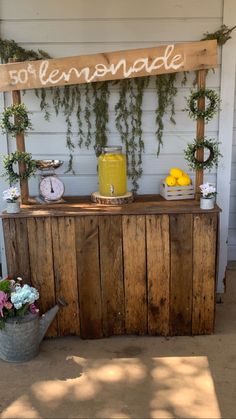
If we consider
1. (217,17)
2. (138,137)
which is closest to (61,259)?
(138,137)

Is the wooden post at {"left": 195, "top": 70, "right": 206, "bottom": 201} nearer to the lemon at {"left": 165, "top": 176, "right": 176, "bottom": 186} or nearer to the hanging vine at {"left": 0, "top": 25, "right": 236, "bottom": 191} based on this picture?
the lemon at {"left": 165, "top": 176, "right": 176, "bottom": 186}

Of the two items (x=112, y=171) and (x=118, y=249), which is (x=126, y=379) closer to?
(x=118, y=249)

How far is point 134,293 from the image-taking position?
9.30ft

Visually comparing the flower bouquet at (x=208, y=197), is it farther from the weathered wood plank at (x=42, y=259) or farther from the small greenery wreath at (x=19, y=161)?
the small greenery wreath at (x=19, y=161)

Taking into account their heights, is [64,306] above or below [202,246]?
below

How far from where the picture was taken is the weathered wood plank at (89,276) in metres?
2.74

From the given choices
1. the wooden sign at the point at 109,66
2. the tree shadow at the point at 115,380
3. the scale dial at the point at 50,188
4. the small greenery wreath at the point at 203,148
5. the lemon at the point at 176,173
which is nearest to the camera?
the tree shadow at the point at 115,380

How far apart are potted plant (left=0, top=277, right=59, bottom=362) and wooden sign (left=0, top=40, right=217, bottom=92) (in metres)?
1.23

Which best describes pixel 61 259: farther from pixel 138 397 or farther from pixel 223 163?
pixel 223 163

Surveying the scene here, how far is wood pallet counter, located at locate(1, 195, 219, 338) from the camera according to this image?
2.73m

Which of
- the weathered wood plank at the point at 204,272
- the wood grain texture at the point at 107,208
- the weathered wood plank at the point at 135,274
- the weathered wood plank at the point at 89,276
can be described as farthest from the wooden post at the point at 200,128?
the weathered wood plank at the point at 89,276

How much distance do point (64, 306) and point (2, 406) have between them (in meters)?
0.74

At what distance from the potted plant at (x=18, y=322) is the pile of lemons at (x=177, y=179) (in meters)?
→ 1.14

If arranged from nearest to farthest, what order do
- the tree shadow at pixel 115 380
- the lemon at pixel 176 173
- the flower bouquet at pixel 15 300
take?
the tree shadow at pixel 115 380, the flower bouquet at pixel 15 300, the lemon at pixel 176 173
